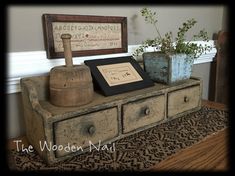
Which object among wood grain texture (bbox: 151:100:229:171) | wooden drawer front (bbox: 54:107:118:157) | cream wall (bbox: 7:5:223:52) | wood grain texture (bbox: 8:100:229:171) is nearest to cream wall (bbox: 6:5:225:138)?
cream wall (bbox: 7:5:223:52)

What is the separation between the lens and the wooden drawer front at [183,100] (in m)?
0.84

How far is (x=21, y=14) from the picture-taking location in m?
0.73

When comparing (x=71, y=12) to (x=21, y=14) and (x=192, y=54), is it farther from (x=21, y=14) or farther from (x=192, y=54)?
(x=192, y=54)

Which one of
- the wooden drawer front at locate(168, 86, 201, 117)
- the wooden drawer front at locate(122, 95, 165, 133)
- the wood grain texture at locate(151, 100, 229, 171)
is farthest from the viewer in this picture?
the wooden drawer front at locate(168, 86, 201, 117)

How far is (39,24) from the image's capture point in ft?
2.54

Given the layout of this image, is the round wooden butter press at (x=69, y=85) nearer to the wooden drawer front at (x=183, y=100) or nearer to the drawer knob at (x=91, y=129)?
the drawer knob at (x=91, y=129)

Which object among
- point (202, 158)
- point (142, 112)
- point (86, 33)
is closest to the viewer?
point (202, 158)

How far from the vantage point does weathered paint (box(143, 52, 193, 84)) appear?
84cm

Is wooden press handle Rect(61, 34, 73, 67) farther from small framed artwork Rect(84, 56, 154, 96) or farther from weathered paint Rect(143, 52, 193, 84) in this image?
weathered paint Rect(143, 52, 193, 84)

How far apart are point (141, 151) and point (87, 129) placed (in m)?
0.16

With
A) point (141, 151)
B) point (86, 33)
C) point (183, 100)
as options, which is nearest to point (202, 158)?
point (141, 151)

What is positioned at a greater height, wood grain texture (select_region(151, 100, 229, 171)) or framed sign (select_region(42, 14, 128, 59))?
framed sign (select_region(42, 14, 128, 59))

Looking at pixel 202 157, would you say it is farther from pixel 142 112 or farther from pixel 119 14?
pixel 119 14

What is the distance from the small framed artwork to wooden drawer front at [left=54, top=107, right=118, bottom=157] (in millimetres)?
98
